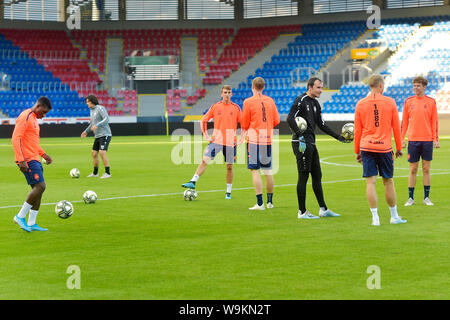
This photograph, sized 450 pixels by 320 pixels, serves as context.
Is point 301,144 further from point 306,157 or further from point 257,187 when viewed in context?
point 257,187

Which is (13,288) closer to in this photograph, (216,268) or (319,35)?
(216,268)

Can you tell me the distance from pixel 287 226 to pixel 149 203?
407cm

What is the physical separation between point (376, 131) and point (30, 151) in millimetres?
5256

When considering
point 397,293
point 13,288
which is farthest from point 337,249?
point 13,288

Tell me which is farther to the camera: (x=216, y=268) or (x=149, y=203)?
(x=149, y=203)


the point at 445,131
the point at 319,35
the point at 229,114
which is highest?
the point at 319,35

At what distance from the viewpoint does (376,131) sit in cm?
1095

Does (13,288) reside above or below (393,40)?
below

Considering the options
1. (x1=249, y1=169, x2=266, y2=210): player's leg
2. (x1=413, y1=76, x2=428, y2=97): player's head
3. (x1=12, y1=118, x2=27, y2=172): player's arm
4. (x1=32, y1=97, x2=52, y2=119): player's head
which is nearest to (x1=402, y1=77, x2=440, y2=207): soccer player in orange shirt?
(x1=413, y1=76, x2=428, y2=97): player's head

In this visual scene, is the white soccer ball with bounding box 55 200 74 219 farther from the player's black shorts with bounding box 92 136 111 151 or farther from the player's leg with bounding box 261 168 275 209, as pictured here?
the player's black shorts with bounding box 92 136 111 151

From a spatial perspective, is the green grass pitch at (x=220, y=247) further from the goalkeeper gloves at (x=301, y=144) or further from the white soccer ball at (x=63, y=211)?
the goalkeeper gloves at (x=301, y=144)

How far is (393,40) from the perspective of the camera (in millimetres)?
51469

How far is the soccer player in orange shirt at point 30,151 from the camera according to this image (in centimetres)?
1099

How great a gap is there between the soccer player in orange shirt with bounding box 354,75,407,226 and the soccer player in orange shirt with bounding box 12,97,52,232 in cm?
472
